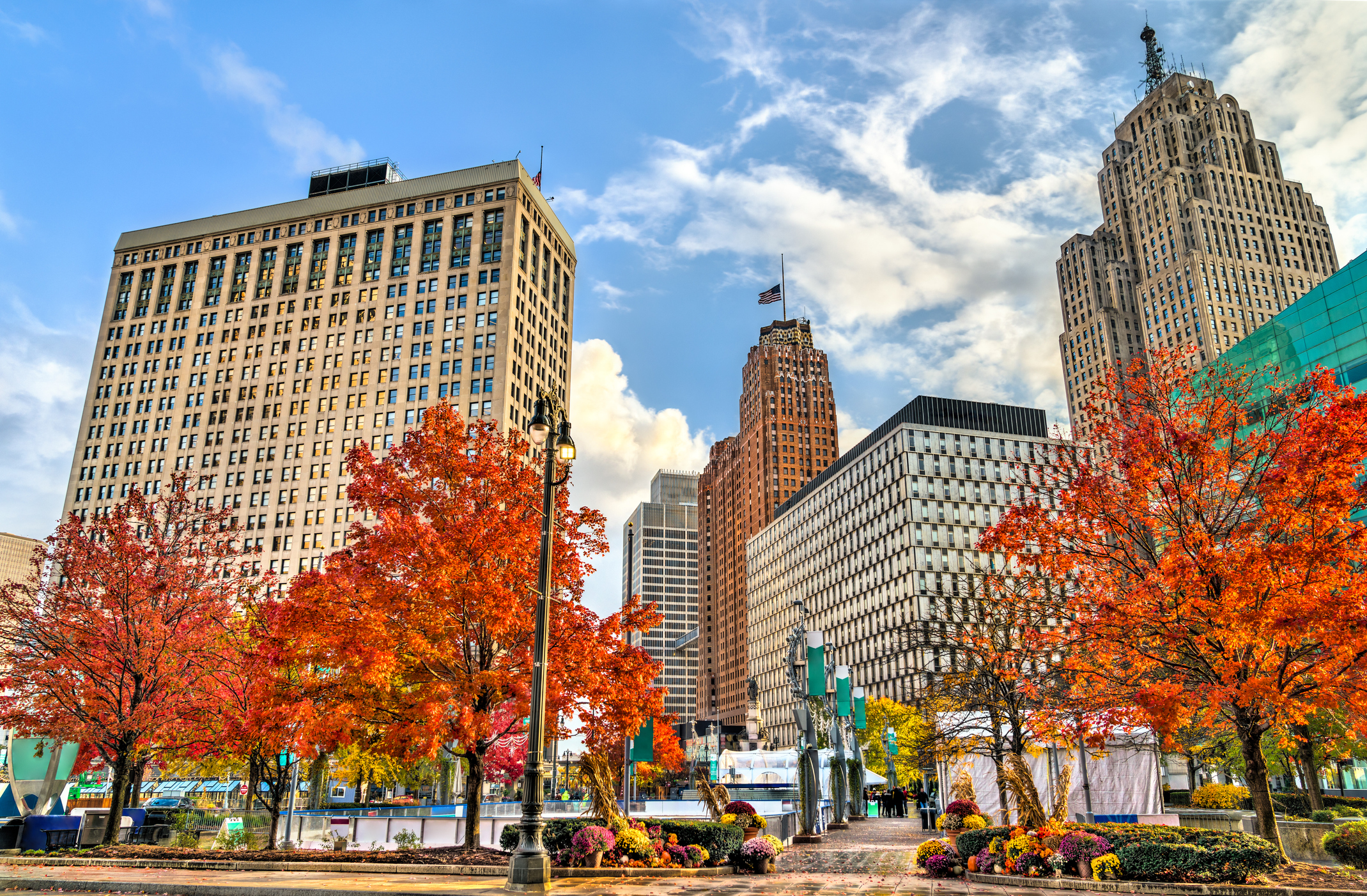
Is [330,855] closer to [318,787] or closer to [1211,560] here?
[1211,560]

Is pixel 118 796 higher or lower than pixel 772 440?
lower

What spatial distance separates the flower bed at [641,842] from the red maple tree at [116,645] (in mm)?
13442

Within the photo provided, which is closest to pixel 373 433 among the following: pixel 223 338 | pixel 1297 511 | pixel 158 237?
pixel 223 338

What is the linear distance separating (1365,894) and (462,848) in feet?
59.2

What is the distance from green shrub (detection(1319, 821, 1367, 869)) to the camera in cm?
1712

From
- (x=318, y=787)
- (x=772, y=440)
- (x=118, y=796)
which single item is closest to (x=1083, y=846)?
(x=118, y=796)

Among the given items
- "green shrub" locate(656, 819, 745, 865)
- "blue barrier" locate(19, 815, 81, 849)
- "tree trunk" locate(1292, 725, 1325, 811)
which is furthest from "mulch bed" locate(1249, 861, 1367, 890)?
"blue barrier" locate(19, 815, 81, 849)

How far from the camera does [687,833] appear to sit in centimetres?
1912

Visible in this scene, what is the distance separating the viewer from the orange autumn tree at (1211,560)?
52.3 ft

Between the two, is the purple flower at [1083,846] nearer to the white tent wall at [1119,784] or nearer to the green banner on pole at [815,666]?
the white tent wall at [1119,784]

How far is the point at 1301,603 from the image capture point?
50.6ft

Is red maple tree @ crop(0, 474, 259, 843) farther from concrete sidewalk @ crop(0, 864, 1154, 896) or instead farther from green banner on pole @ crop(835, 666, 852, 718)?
green banner on pole @ crop(835, 666, 852, 718)

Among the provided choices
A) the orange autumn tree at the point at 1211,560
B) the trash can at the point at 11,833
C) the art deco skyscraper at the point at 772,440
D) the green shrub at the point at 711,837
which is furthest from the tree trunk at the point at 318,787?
the art deco skyscraper at the point at 772,440

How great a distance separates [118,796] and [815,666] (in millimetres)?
23258
